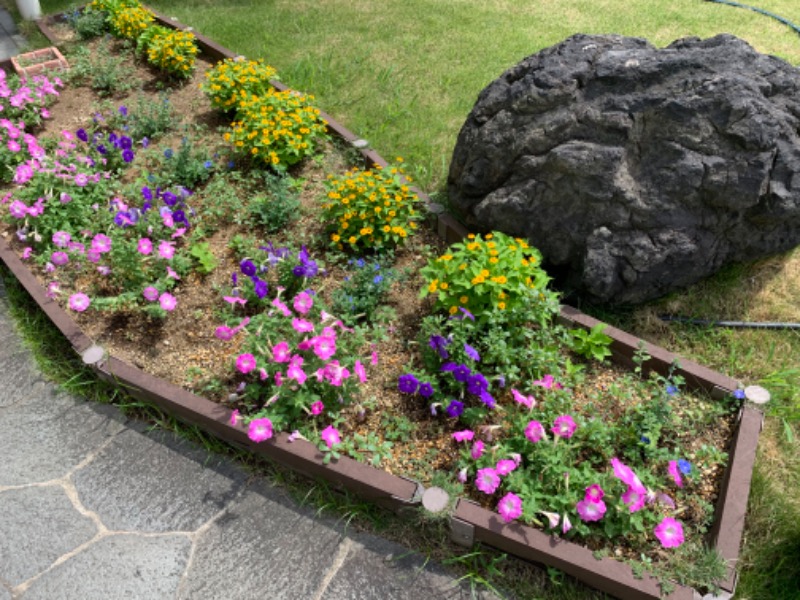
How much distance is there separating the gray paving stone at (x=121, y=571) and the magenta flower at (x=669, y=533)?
206 centimetres

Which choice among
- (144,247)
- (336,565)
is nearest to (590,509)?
(336,565)

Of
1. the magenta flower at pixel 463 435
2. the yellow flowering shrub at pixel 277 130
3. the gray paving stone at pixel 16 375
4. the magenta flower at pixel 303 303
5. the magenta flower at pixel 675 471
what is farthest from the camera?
the yellow flowering shrub at pixel 277 130

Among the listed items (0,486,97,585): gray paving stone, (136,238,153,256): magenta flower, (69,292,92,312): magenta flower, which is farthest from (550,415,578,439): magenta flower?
(69,292,92,312): magenta flower

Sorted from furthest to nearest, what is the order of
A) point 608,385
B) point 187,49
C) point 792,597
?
→ point 187,49, point 608,385, point 792,597

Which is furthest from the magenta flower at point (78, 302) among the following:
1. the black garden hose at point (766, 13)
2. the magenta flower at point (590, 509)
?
the black garden hose at point (766, 13)

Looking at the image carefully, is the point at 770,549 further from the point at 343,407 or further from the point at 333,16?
the point at 333,16

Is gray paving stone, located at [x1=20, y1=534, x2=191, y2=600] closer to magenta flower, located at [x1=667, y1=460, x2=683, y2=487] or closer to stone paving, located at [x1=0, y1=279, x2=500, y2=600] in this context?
stone paving, located at [x1=0, y1=279, x2=500, y2=600]

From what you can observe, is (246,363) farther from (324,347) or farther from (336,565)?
(336,565)

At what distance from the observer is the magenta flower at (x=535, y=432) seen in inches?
111

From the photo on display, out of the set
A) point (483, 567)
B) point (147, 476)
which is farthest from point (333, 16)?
point (483, 567)

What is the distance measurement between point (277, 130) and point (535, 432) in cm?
300

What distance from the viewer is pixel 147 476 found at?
10.2 feet

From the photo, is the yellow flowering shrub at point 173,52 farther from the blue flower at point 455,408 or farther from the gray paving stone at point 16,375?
the blue flower at point 455,408

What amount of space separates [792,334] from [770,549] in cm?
143
